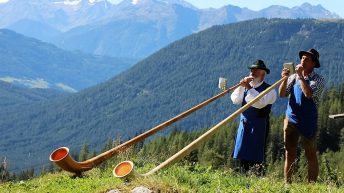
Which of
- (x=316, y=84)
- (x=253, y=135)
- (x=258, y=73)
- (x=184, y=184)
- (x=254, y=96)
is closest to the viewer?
(x=184, y=184)

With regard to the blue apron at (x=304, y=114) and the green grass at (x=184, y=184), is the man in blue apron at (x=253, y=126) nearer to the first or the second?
the blue apron at (x=304, y=114)

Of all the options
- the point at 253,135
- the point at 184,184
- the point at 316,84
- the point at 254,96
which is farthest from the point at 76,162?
the point at 316,84

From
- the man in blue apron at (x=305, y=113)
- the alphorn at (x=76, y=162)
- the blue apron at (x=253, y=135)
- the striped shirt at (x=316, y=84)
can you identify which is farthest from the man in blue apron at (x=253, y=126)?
the alphorn at (x=76, y=162)

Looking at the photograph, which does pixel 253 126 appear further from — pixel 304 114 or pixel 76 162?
pixel 76 162

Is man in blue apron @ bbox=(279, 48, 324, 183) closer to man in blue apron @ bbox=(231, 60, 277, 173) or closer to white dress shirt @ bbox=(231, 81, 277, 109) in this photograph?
white dress shirt @ bbox=(231, 81, 277, 109)

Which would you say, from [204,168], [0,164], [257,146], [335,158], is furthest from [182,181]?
[335,158]

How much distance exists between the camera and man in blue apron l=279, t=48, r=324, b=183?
9312 millimetres

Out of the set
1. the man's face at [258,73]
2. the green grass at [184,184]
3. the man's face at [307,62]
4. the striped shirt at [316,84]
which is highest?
the man's face at [258,73]

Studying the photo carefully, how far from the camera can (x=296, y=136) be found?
970 cm

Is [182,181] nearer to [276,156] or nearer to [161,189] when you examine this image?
[161,189]

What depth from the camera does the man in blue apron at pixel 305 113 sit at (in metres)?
9.31

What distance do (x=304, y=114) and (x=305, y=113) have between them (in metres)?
0.02

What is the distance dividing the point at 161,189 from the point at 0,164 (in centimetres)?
528

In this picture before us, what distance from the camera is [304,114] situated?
9477 mm
